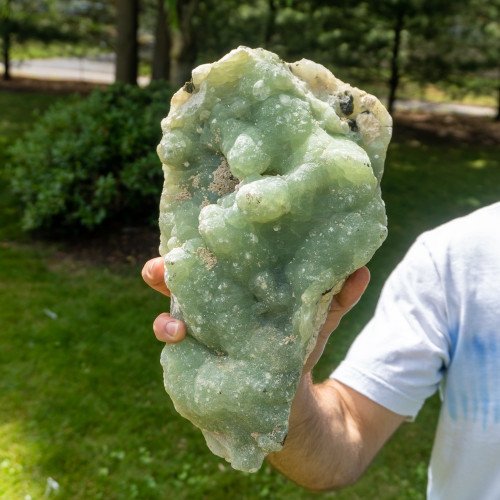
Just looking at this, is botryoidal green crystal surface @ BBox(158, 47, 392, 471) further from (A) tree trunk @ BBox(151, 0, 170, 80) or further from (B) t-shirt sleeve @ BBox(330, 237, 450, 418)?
(A) tree trunk @ BBox(151, 0, 170, 80)

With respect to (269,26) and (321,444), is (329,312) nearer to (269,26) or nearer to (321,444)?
(321,444)

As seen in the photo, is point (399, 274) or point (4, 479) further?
point (4, 479)

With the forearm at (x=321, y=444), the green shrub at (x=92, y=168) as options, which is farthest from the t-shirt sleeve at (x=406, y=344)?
the green shrub at (x=92, y=168)

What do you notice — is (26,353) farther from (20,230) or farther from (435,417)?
(435,417)

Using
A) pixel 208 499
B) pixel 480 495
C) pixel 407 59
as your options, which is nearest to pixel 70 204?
pixel 208 499

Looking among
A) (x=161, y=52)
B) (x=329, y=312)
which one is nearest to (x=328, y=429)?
(x=329, y=312)

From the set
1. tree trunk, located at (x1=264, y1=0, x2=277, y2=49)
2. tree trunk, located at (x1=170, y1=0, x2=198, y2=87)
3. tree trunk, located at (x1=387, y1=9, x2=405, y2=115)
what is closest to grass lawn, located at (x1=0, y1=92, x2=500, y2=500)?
tree trunk, located at (x1=170, y1=0, x2=198, y2=87)

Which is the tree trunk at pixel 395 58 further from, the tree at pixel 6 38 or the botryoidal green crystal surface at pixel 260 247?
the botryoidal green crystal surface at pixel 260 247
